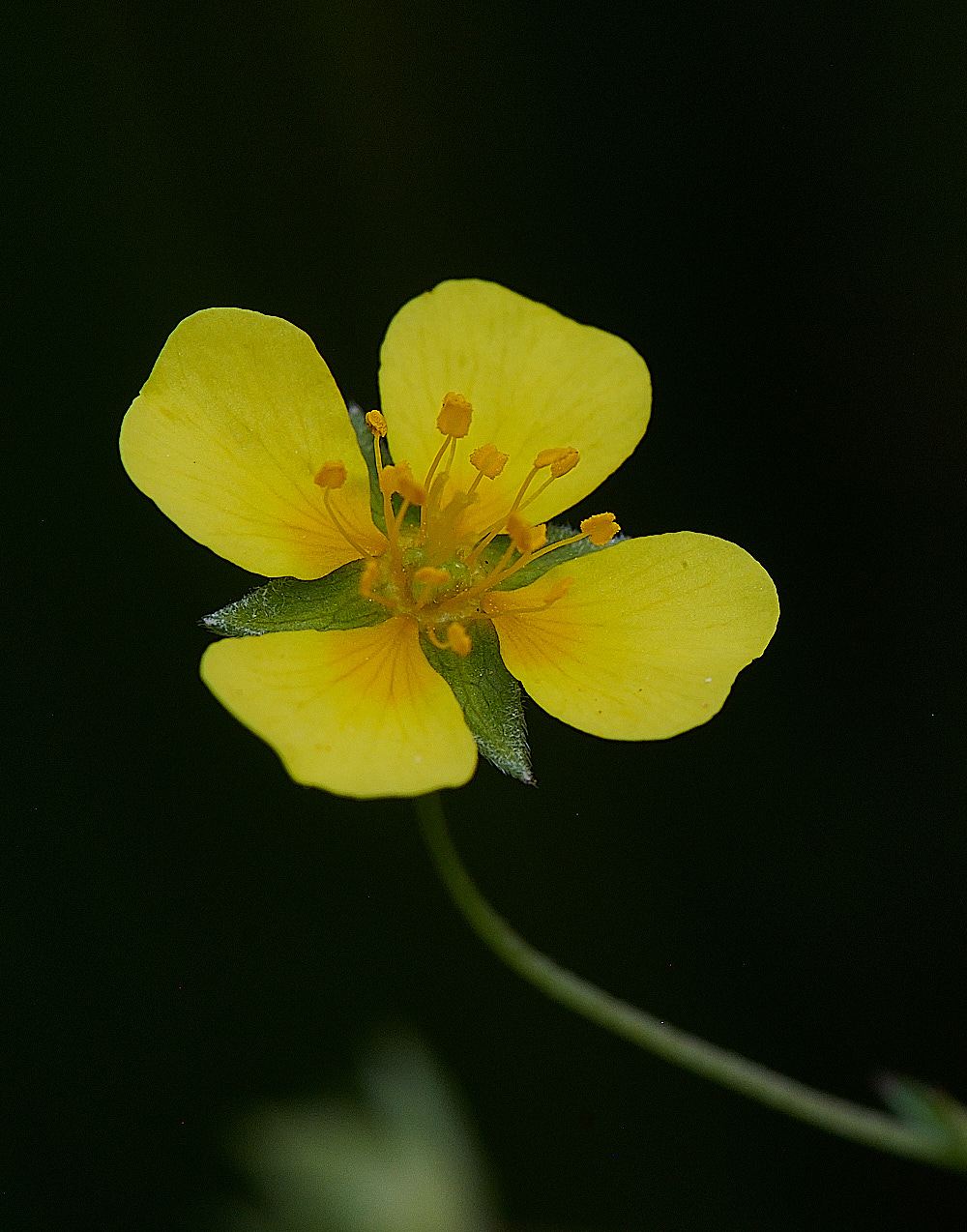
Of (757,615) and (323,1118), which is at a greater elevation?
(757,615)

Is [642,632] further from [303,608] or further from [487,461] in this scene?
[303,608]

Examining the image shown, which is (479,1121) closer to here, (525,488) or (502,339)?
(525,488)

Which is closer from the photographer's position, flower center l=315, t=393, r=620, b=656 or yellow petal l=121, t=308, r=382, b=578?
yellow petal l=121, t=308, r=382, b=578

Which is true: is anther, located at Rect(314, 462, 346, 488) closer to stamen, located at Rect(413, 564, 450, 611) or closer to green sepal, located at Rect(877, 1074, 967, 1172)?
stamen, located at Rect(413, 564, 450, 611)

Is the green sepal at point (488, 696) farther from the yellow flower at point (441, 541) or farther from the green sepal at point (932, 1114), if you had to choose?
the green sepal at point (932, 1114)

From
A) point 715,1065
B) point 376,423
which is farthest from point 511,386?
Answer: point 715,1065

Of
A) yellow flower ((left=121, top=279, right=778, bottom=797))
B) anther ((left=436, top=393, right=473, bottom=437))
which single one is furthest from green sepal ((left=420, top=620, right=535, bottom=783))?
anther ((left=436, top=393, right=473, bottom=437))

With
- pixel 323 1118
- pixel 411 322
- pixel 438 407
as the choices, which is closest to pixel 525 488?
pixel 438 407
